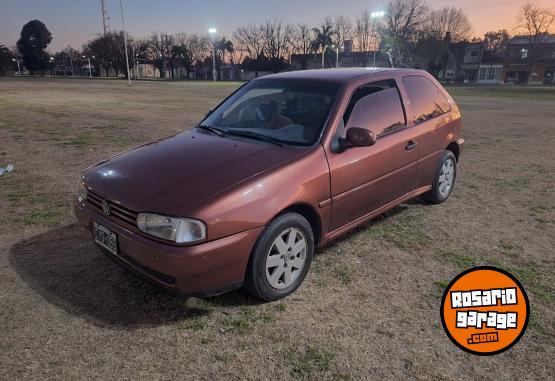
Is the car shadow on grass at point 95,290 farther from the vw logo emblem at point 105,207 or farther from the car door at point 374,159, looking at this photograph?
the car door at point 374,159

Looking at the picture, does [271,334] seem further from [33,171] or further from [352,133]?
[33,171]

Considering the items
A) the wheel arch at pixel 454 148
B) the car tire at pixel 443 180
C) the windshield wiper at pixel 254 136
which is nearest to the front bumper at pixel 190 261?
the windshield wiper at pixel 254 136

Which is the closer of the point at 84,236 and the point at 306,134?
the point at 306,134

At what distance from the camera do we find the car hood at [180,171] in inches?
105

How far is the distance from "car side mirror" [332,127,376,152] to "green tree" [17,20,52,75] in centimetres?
11242

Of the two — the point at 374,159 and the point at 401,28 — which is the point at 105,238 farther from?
the point at 401,28

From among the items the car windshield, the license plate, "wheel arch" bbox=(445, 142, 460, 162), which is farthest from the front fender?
"wheel arch" bbox=(445, 142, 460, 162)

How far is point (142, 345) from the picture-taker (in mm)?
2555

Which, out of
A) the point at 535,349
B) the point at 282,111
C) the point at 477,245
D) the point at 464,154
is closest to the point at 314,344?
the point at 535,349

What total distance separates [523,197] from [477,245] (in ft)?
7.19

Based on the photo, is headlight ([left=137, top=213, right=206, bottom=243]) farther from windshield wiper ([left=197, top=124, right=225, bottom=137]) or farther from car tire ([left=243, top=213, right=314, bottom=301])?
windshield wiper ([left=197, top=124, right=225, bottom=137])

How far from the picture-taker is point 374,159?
3.66m

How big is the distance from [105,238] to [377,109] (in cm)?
267

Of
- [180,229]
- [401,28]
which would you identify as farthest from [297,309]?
[401,28]
